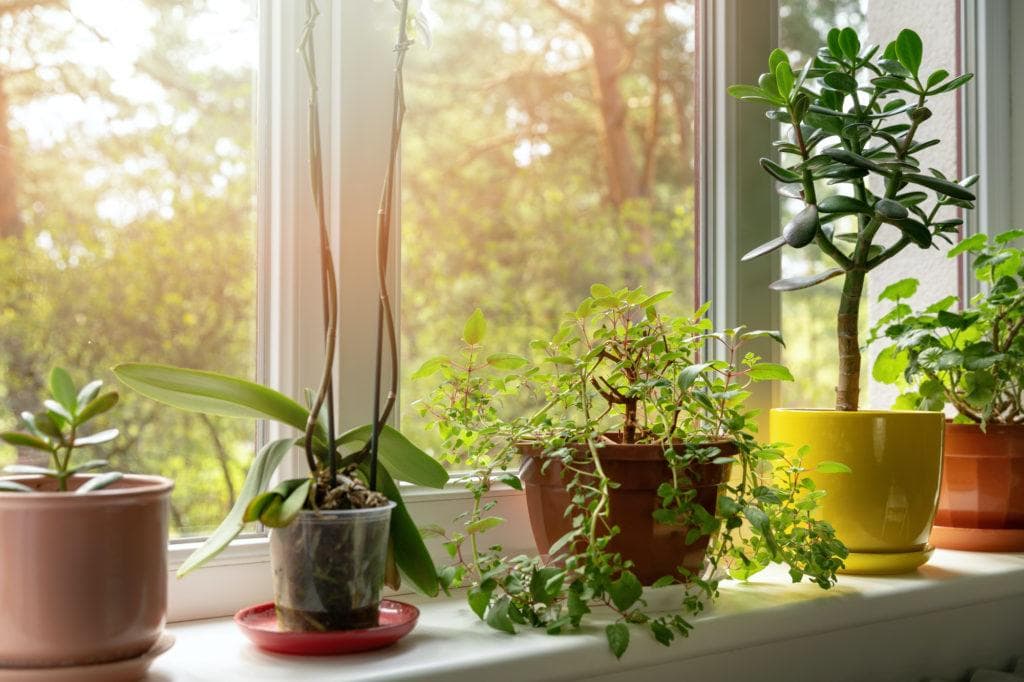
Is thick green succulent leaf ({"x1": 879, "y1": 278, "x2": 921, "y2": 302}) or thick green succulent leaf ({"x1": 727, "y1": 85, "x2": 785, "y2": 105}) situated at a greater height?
thick green succulent leaf ({"x1": 727, "y1": 85, "x2": 785, "y2": 105})

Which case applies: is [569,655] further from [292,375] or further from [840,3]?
[840,3]

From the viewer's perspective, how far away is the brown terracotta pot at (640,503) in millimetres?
1083

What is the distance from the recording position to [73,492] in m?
0.81

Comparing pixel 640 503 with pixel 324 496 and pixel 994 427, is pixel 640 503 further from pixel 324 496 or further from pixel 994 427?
pixel 994 427

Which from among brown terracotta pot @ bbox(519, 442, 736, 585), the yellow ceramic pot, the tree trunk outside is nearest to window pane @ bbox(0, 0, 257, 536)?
brown terracotta pot @ bbox(519, 442, 736, 585)

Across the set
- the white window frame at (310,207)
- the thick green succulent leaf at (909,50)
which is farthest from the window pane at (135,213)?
the thick green succulent leaf at (909,50)

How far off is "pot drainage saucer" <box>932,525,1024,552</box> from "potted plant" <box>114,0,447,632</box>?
3.13ft

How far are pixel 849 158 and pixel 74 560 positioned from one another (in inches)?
39.3

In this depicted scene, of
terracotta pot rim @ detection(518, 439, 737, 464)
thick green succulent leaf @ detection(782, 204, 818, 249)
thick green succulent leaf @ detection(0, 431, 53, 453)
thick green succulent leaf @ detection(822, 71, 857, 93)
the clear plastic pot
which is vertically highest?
thick green succulent leaf @ detection(822, 71, 857, 93)

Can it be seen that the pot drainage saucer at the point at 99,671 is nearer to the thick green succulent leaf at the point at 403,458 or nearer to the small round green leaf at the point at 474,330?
the thick green succulent leaf at the point at 403,458

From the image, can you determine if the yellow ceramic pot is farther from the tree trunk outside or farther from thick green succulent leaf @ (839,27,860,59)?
thick green succulent leaf @ (839,27,860,59)

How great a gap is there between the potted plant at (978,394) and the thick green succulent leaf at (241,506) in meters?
0.97

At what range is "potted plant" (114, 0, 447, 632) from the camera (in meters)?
0.92

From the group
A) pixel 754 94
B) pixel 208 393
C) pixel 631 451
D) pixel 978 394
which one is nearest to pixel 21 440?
pixel 208 393
